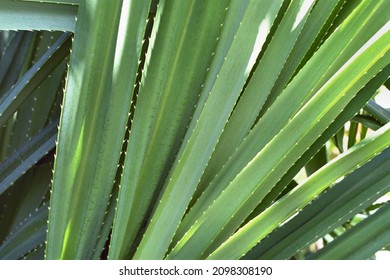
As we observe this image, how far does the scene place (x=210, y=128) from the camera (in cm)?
52

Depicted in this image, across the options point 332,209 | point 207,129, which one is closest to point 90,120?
point 207,129

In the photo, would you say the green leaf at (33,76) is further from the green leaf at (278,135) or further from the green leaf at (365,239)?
the green leaf at (365,239)

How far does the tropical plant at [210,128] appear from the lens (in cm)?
51

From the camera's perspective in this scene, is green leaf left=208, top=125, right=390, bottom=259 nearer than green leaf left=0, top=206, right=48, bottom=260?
Yes

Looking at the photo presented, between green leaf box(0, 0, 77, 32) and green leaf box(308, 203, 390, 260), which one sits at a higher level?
green leaf box(0, 0, 77, 32)

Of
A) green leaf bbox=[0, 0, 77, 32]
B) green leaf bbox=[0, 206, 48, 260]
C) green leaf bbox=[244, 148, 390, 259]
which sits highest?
green leaf bbox=[0, 0, 77, 32]

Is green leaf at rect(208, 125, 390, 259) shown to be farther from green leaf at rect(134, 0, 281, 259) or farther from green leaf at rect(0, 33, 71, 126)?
green leaf at rect(0, 33, 71, 126)

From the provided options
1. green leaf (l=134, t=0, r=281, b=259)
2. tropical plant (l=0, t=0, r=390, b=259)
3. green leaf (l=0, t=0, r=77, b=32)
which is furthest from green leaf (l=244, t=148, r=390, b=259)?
green leaf (l=0, t=0, r=77, b=32)

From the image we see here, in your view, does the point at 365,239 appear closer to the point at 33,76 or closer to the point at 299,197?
the point at 299,197

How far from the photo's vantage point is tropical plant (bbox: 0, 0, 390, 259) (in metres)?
0.51

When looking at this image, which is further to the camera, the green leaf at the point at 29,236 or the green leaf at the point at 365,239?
the green leaf at the point at 29,236

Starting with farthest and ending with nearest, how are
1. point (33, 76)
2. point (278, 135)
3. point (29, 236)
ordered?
point (29, 236) → point (33, 76) → point (278, 135)

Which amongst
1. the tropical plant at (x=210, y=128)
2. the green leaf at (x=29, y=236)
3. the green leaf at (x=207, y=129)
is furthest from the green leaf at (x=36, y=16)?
the green leaf at (x=29, y=236)
